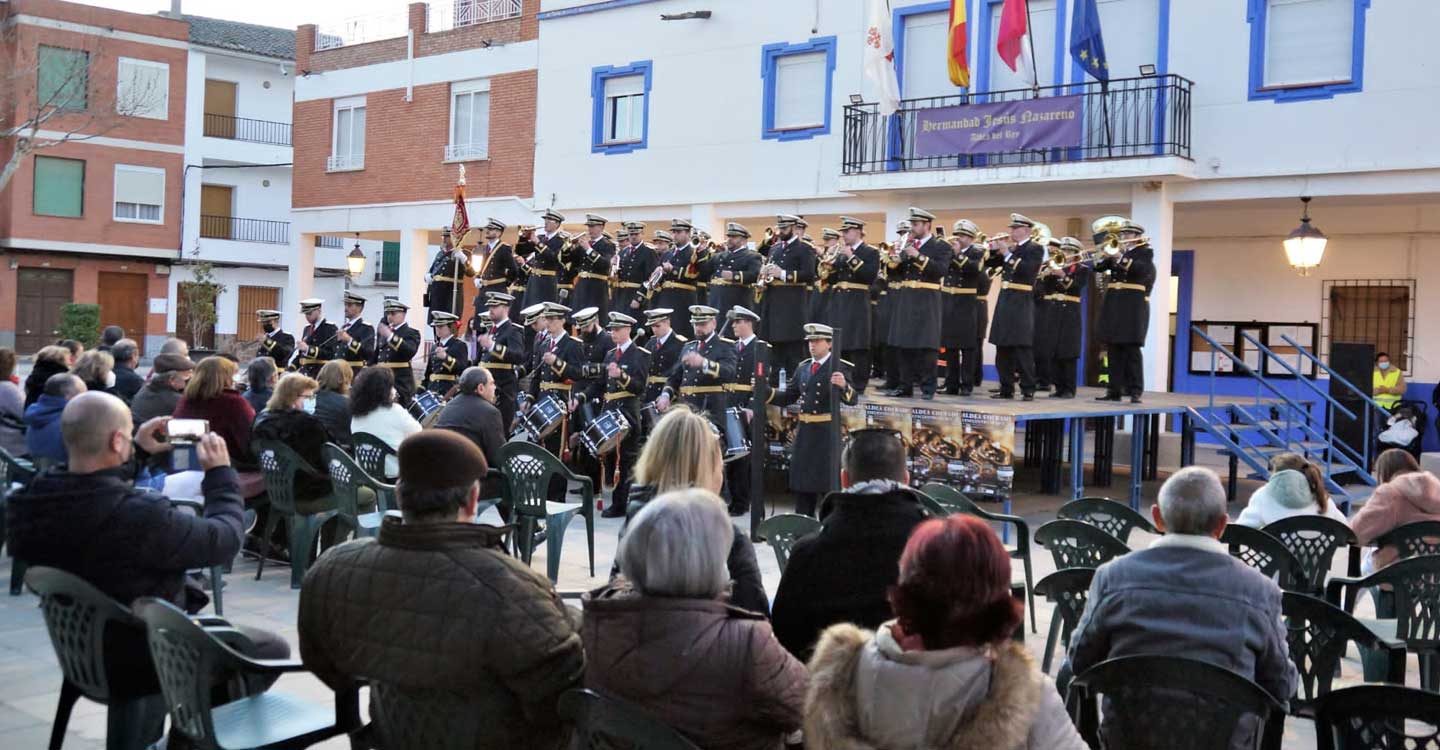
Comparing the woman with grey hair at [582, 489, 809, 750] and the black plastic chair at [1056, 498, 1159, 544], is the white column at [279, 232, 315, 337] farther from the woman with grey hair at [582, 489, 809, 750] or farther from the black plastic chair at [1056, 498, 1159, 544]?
the woman with grey hair at [582, 489, 809, 750]

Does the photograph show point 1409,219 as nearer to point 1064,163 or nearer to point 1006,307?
point 1064,163

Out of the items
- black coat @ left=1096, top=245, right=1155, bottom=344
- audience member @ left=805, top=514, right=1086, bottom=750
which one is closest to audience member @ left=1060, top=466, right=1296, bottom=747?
audience member @ left=805, top=514, right=1086, bottom=750

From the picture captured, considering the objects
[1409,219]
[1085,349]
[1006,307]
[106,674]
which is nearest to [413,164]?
[1085,349]

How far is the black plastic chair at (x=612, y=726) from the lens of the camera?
349cm

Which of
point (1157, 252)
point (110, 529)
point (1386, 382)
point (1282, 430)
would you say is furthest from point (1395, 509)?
point (1386, 382)

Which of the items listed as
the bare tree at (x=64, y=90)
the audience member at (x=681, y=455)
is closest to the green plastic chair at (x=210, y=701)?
the audience member at (x=681, y=455)

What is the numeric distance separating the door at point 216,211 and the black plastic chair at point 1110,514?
39191 millimetres

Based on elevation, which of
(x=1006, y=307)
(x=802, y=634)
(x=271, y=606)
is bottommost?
(x=271, y=606)

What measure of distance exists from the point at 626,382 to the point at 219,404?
5.33 m

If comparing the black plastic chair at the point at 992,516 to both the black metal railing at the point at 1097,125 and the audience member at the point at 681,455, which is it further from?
the black metal railing at the point at 1097,125

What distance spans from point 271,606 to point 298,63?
23.3m

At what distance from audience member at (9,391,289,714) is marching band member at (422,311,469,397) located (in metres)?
10.8

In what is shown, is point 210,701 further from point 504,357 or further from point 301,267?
point 301,267

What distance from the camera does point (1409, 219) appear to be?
60.3ft
